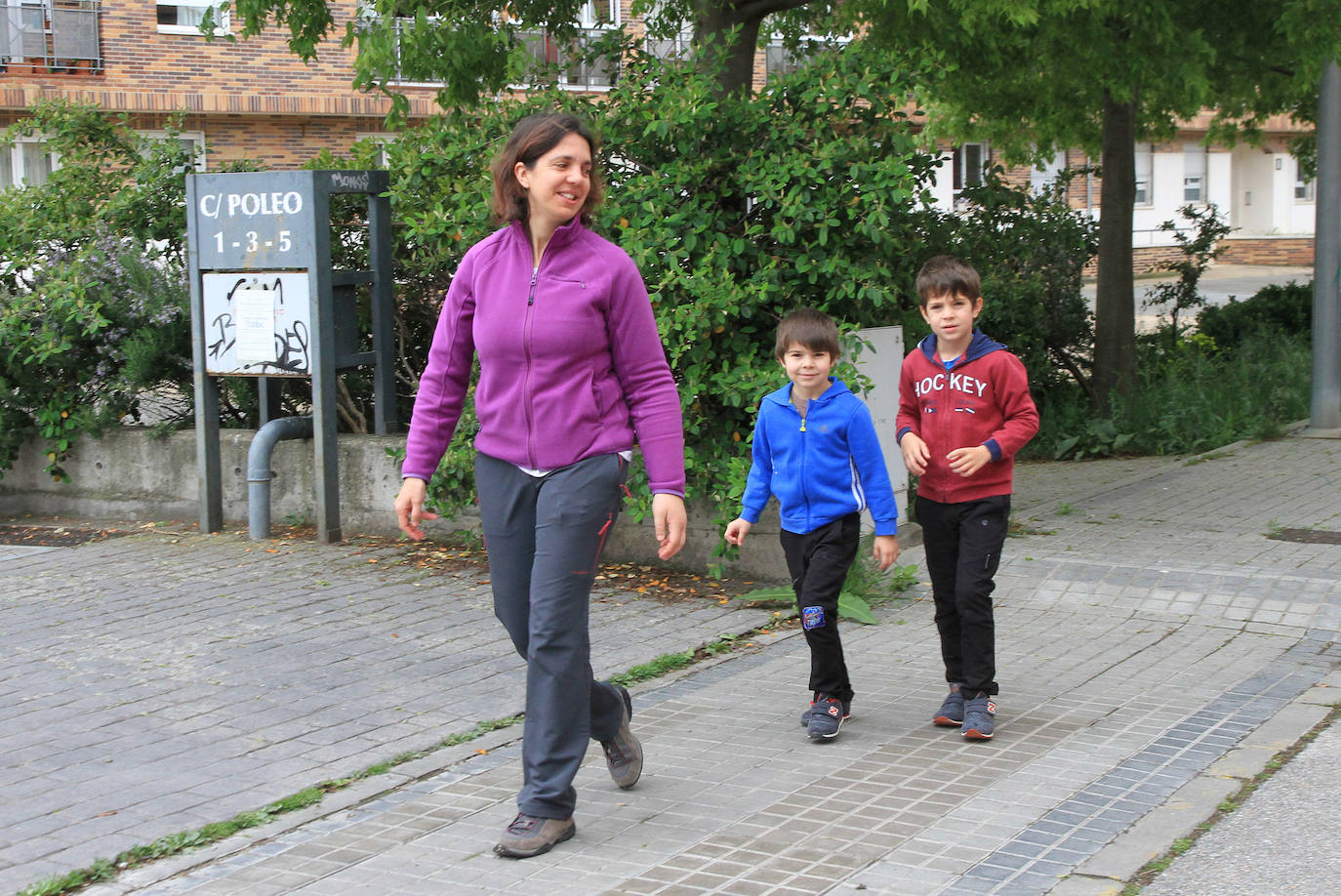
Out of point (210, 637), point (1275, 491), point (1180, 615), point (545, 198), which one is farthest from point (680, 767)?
point (1275, 491)

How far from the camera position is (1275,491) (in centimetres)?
931

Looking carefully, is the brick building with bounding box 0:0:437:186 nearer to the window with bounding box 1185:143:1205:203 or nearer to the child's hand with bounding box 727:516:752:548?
the child's hand with bounding box 727:516:752:548

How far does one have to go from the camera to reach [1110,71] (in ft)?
31.8

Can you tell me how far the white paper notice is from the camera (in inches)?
332

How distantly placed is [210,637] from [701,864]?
3188 mm

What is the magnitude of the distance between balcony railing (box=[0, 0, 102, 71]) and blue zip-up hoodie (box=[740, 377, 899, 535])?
25732mm

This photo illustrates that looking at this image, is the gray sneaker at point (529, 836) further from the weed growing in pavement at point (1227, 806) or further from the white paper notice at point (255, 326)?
the white paper notice at point (255, 326)

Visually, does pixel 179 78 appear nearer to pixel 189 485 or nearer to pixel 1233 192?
pixel 189 485

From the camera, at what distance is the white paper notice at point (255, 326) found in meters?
8.43

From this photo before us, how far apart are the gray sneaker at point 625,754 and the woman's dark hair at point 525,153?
144 cm

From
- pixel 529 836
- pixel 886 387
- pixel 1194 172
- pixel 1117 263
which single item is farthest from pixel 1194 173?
pixel 529 836

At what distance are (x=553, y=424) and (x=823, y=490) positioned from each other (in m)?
1.32

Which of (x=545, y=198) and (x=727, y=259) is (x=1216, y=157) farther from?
(x=545, y=198)

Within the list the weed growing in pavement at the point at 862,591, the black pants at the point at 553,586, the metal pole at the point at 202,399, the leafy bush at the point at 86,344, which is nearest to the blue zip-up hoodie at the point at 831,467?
the black pants at the point at 553,586
